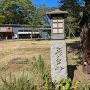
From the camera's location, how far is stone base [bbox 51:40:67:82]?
6070 millimetres

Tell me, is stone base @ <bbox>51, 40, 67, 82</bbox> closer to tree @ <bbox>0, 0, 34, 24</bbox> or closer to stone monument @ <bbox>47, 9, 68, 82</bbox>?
stone monument @ <bbox>47, 9, 68, 82</bbox>

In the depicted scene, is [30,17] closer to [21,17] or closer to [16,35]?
[16,35]

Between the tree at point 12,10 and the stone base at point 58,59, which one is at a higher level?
the tree at point 12,10

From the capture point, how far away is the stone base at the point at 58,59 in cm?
607

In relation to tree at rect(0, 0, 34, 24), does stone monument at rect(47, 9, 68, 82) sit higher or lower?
lower

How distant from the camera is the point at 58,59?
6.09 meters

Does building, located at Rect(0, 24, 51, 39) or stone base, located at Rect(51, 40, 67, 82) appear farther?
building, located at Rect(0, 24, 51, 39)

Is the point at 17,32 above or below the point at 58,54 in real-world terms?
above

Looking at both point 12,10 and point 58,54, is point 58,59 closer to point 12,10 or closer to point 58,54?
point 58,54

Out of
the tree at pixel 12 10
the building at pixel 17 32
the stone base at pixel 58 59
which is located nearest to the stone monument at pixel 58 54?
the stone base at pixel 58 59

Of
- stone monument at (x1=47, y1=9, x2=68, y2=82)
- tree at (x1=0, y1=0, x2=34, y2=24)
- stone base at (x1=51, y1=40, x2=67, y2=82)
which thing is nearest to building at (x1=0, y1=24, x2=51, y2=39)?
tree at (x1=0, y1=0, x2=34, y2=24)

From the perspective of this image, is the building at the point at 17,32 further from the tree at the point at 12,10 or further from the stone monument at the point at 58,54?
the stone monument at the point at 58,54

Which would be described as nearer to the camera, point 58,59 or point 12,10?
point 58,59

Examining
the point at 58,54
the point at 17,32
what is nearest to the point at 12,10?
the point at 17,32
